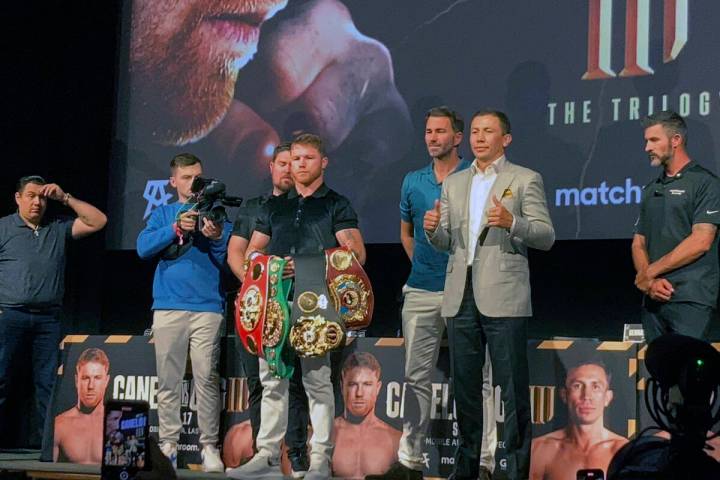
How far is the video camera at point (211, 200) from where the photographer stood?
5875 millimetres

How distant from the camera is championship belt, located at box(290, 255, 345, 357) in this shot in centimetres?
527

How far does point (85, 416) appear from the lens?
21.7ft

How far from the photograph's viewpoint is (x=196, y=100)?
25.5 ft

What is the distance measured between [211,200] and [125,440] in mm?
3074

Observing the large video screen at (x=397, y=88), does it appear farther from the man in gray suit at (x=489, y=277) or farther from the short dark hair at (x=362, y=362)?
the man in gray suit at (x=489, y=277)

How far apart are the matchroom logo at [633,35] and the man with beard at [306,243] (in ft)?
6.20

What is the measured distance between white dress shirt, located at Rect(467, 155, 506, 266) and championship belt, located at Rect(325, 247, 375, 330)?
2.09ft

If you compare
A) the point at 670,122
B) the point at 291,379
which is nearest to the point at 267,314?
the point at 291,379

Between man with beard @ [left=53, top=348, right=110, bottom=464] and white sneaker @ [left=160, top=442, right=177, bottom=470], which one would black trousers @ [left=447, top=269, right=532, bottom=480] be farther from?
man with beard @ [left=53, top=348, right=110, bottom=464]

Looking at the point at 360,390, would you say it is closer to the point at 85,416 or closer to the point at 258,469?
the point at 258,469

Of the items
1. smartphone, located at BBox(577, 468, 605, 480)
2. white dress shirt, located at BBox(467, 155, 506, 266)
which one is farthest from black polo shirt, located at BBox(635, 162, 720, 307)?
smartphone, located at BBox(577, 468, 605, 480)

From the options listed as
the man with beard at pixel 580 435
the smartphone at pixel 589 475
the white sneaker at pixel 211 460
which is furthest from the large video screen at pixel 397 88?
the smartphone at pixel 589 475

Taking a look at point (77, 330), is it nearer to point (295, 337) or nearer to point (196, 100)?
point (196, 100)

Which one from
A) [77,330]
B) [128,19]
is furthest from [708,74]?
[77,330]
